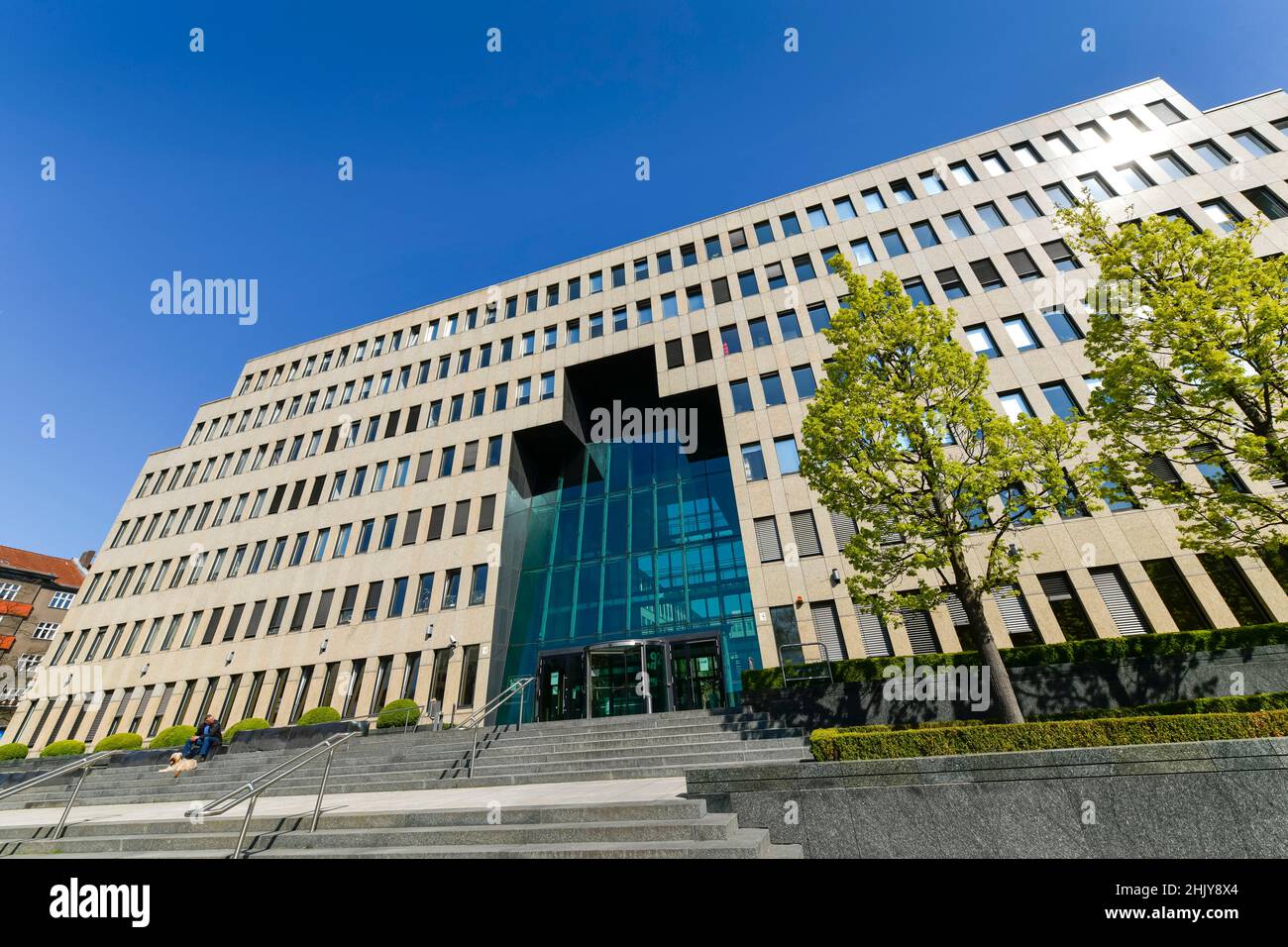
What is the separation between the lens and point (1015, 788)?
6.20m

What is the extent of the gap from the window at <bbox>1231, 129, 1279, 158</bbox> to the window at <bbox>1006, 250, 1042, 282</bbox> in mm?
9415

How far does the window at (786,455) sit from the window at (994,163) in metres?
17.5

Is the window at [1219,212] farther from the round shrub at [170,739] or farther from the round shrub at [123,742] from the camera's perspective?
the round shrub at [123,742]

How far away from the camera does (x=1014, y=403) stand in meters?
20.4

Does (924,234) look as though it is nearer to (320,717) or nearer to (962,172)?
(962,172)

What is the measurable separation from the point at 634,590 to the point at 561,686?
15.6 feet

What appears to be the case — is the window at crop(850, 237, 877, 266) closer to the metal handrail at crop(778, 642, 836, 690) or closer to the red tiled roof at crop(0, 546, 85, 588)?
the metal handrail at crop(778, 642, 836, 690)

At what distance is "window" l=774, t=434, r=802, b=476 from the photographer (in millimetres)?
22266

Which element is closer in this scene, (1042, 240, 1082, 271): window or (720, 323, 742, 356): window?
(1042, 240, 1082, 271): window

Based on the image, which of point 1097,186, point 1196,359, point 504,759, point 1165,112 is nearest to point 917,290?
point 1097,186

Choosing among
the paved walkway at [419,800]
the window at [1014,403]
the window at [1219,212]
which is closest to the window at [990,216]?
the window at [1219,212]

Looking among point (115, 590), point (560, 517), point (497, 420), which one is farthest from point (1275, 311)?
point (115, 590)

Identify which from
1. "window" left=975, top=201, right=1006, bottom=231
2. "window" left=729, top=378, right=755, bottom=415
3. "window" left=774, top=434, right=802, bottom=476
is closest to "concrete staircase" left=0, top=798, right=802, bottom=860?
"window" left=774, top=434, right=802, bottom=476
